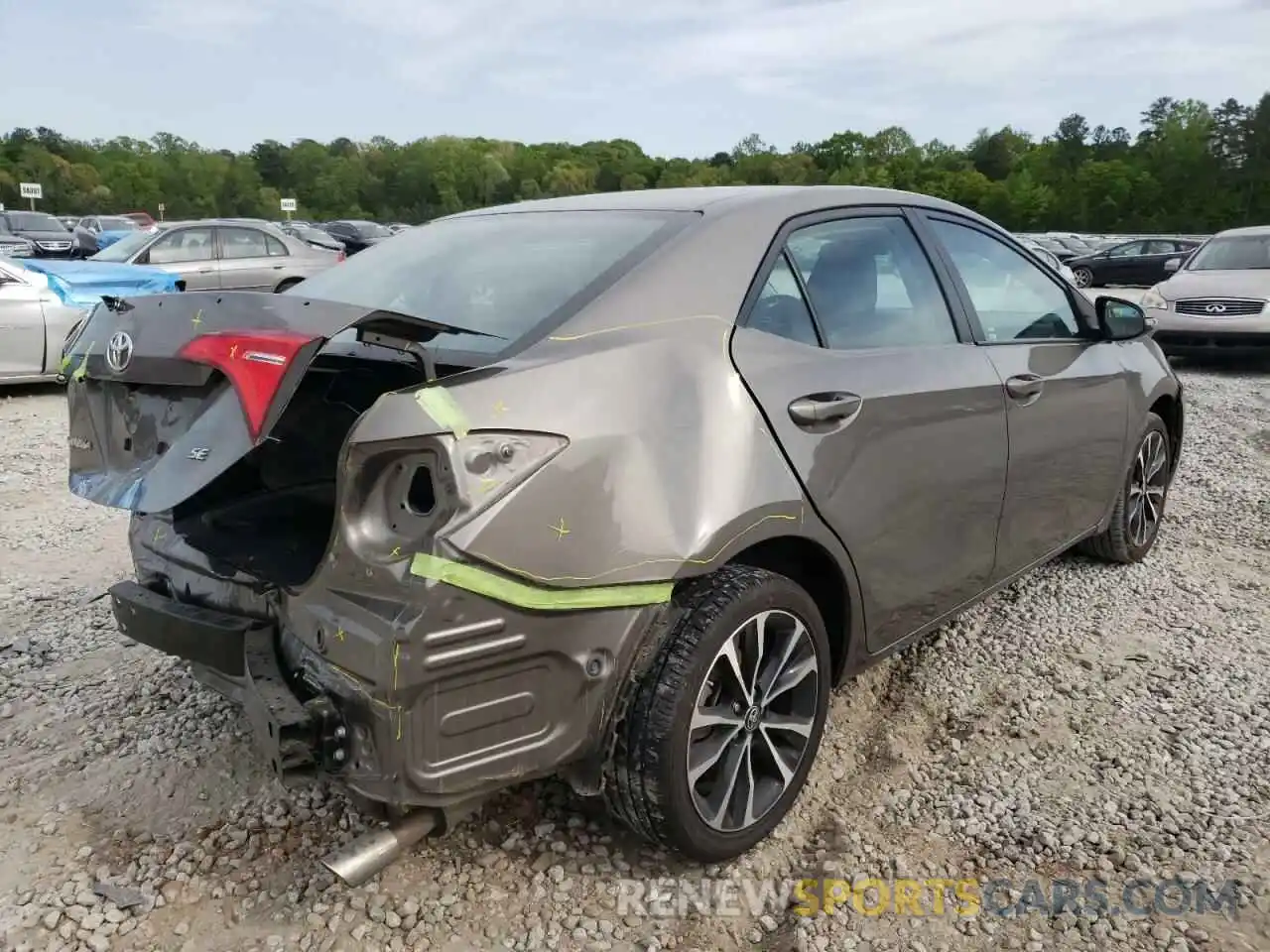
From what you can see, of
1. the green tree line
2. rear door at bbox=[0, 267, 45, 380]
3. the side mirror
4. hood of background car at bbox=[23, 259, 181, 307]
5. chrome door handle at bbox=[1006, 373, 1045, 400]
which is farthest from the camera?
the green tree line

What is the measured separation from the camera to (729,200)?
107 inches

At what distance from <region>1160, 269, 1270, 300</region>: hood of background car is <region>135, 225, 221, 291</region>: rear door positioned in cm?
1115

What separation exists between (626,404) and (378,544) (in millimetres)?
Result: 601

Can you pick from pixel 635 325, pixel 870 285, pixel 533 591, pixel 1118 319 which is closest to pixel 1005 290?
pixel 1118 319

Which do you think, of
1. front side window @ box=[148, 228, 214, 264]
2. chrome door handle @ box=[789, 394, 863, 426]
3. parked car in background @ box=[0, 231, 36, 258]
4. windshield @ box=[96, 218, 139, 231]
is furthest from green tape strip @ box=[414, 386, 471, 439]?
windshield @ box=[96, 218, 139, 231]

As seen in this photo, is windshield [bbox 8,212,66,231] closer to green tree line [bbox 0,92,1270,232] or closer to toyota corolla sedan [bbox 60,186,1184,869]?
toyota corolla sedan [bbox 60,186,1184,869]

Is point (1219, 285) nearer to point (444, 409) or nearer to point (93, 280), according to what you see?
point (444, 409)

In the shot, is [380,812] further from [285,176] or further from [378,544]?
[285,176]

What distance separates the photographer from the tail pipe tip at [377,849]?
203cm

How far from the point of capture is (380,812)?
84.4 inches

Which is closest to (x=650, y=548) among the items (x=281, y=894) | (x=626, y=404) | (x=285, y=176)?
(x=626, y=404)

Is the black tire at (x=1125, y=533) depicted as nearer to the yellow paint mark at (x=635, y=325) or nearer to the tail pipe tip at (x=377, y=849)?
the yellow paint mark at (x=635, y=325)

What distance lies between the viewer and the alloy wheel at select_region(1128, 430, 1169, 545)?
4441mm

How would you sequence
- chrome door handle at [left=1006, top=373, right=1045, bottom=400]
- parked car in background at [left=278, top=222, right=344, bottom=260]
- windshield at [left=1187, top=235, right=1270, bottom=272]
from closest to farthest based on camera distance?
chrome door handle at [left=1006, top=373, right=1045, bottom=400] → windshield at [left=1187, top=235, right=1270, bottom=272] → parked car in background at [left=278, top=222, right=344, bottom=260]
